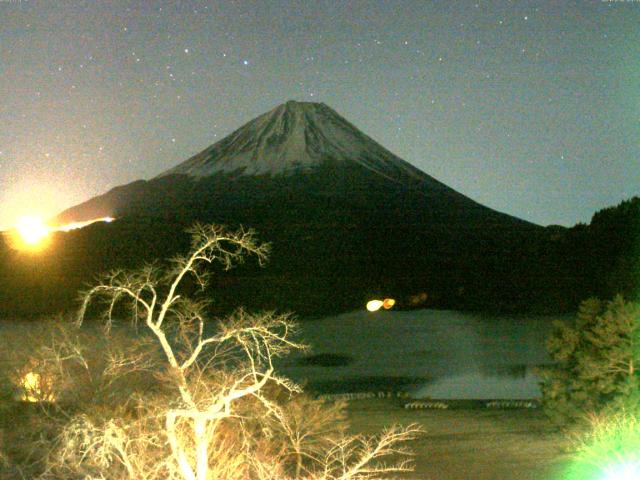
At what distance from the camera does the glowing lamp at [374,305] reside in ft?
179

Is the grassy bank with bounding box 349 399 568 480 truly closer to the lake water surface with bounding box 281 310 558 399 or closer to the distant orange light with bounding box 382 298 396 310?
the lake water surface with bounding box 281 310 558 399

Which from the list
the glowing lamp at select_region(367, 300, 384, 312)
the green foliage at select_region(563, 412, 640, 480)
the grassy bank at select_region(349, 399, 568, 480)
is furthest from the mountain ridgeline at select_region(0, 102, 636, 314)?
the green foliage at select_region(563, 412, 640, 480)

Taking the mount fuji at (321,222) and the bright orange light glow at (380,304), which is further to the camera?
the mount fuji at (321,222)

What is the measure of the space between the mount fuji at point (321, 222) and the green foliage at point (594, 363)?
36.5 m

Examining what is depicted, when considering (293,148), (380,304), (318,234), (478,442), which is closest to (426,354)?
(380,304)

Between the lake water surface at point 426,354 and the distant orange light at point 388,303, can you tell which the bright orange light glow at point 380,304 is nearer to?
the distant orange light at point 388,303

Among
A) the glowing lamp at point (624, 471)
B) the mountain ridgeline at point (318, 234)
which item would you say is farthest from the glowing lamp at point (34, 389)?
the mountain ridgeline at point (318, 234)

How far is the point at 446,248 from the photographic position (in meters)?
70.6

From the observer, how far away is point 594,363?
1440cm

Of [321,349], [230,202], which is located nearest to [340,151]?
[230,202]

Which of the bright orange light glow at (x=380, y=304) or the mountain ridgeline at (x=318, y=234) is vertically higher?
the mountain ridgeline at (x=318, y=234)

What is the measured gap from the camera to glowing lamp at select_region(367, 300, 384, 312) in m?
54.4

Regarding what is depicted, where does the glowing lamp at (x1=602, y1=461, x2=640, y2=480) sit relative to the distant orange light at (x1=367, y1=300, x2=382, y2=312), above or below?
above

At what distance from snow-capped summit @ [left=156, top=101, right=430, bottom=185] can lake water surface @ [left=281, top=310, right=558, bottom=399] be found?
1413 inches
